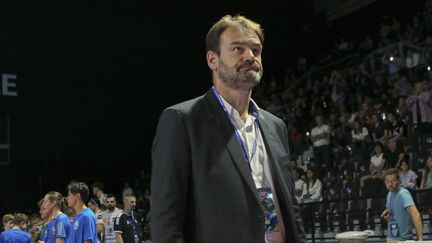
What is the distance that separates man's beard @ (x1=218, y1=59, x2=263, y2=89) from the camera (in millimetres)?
2438

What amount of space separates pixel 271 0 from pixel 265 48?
1.62m

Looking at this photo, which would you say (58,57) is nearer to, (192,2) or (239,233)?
(192,2)

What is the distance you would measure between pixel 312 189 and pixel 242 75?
880cm

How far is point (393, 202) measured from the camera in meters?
6.66

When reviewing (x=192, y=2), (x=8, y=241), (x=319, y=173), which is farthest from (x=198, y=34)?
(x=8, y=241)

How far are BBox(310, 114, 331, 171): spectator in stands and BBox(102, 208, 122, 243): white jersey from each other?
457 cm

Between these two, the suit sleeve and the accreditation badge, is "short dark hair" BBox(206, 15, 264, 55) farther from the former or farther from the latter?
the accreditation badge

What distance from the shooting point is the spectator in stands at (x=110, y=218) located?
8.81 m

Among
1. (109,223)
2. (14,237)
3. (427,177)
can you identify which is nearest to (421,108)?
(427,177)

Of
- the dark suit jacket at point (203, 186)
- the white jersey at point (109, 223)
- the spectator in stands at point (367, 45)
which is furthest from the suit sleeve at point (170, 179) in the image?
the spectator in stands at point (367, 45)

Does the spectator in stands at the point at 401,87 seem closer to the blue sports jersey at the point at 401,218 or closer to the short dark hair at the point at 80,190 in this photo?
the blue sports jersey at the point at 401,218

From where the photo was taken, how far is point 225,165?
90.9 inches

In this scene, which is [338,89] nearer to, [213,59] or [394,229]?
[394,229]

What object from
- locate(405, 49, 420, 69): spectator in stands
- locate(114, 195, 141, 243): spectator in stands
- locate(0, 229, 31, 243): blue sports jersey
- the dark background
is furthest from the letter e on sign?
locate(405, 49, 420, 69): spectator in stands
